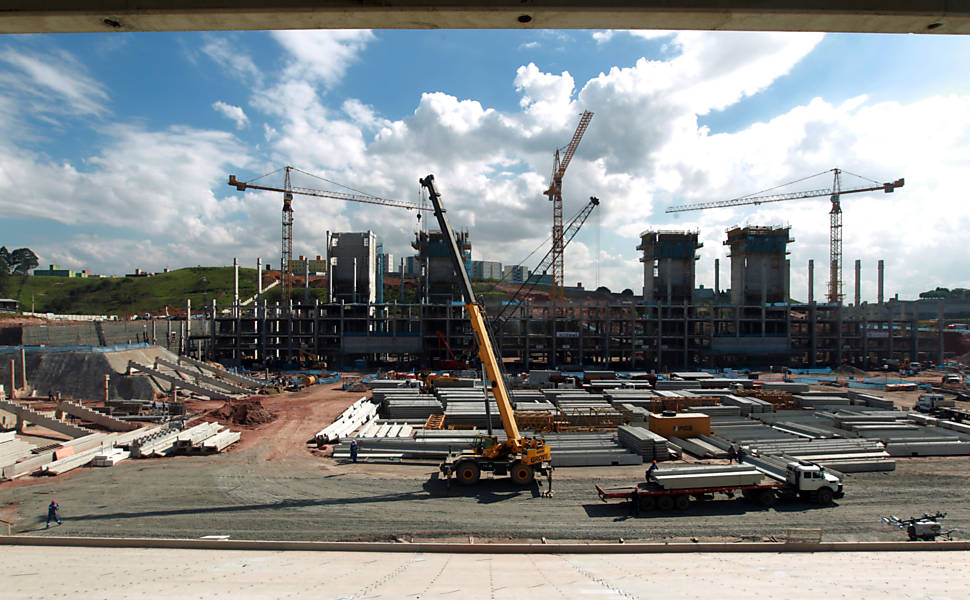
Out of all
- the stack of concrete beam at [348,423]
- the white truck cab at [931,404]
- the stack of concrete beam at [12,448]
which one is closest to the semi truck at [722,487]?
the stack of concrete beam at [348,423]

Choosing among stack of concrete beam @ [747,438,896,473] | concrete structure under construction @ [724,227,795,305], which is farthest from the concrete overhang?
concrete structure under construction @ [724,227,795,305]

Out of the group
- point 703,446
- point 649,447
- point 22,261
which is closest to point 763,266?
point 703,446

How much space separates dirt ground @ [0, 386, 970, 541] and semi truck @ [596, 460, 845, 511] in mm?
400

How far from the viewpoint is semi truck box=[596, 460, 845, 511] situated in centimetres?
1588

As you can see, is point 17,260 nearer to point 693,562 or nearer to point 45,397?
point 45,397

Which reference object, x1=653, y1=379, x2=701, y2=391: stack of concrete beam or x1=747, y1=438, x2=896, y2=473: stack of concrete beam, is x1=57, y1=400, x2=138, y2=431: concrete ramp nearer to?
x1=747, y1=438, x2=896, y2=473: stack of concrete beam

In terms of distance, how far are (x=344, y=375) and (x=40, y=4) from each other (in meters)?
56.6

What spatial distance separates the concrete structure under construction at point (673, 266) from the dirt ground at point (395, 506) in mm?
57715

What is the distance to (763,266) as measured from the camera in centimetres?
7862

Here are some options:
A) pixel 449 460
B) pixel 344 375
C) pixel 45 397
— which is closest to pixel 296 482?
pixel 449 460

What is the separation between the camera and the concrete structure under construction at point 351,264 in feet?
246

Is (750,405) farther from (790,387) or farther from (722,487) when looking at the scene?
(722,487)

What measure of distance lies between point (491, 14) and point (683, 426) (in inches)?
1058

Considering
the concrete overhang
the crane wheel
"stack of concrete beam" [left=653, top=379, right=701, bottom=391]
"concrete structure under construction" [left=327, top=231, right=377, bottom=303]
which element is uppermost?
"concrete structure under construction" [left=327, top=231, right=377, bottom=303]
